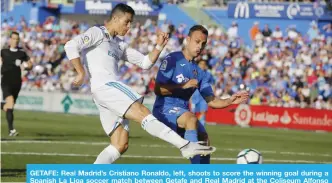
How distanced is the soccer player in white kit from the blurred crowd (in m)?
24.4

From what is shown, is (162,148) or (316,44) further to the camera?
(316,44)

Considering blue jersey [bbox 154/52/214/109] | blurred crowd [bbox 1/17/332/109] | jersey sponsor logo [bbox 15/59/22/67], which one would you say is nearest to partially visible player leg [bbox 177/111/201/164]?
blue jersey [bbox 154/52/214/109]

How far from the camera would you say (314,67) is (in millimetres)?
38375

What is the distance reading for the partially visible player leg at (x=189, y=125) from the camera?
42.0 ft

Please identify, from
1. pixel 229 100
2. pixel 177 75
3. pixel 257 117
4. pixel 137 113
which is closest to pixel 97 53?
pixel 137 113

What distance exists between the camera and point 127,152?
68.3ft

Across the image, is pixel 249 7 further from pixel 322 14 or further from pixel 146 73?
pixel 146 73

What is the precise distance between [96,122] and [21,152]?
14602 mm

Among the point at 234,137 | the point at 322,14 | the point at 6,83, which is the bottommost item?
the point at 234,137

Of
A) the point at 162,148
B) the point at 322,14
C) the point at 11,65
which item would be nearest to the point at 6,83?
the point at 11,65

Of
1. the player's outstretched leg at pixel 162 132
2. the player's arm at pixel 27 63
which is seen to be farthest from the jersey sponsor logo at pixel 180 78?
the player's arm at pixel 27 63

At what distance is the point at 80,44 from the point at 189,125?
2134 mm

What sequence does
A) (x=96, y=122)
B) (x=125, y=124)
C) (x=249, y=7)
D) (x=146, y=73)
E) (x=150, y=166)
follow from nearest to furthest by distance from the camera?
(x=150, y=166) → (x=125, y=124) → (x=96, y=122) → (x=146, y=73) → (x=249, y=7)
